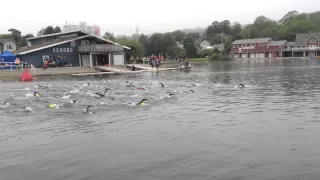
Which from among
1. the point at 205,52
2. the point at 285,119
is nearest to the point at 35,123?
the point at 285,119

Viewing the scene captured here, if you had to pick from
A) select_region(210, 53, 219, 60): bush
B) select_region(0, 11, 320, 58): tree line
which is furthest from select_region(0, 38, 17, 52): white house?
select_region(210, 53, 219, 60): bush

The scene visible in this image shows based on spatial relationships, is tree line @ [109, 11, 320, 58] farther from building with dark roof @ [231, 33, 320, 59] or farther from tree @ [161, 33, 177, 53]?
building with dark roof @ [231, 33, 320, 59]

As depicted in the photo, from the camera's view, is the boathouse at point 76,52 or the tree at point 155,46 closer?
the boathouse at point 76,52

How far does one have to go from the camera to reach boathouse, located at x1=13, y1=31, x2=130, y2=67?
2058 inches

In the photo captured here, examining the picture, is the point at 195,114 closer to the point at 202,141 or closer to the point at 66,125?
the point at 202,141

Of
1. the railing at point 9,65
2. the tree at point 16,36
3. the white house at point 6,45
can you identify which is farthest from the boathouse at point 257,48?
the railing at point 9,65

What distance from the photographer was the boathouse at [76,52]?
52.3 meters

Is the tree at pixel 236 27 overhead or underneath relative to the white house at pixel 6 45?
overhead

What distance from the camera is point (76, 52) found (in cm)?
5606

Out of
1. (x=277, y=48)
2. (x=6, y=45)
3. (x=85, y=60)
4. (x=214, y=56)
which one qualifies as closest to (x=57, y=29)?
(x=6, y=45)

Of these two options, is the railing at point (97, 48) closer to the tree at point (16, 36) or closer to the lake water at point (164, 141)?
the lake water at point (164, 141)

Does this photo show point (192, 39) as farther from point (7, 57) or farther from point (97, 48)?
point (7, 57)

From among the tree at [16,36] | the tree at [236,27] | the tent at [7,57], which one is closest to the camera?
the tent at [7,57]

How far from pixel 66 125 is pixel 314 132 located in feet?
27.6
